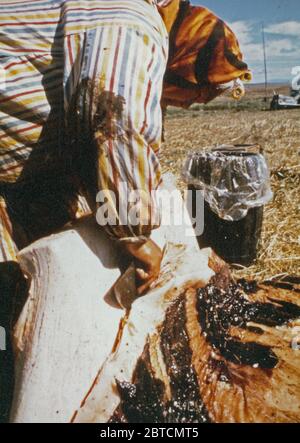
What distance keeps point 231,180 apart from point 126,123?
1.46m

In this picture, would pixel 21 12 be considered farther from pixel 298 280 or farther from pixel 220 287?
pixel 298 280

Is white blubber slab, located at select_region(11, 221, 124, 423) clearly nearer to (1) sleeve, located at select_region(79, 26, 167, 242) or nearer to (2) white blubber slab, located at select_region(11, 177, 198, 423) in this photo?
(2) white blubber slab, located at select_region(11, 177, 198, 423)

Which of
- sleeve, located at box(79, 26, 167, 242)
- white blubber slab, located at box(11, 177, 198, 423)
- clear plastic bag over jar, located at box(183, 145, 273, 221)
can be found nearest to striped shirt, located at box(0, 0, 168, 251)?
sleeve, located at box(79, 26, 167, 242)

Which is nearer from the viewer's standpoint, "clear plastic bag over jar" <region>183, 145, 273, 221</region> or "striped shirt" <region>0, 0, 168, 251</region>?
"striped shirt" <region>0, 0, 168, 251</region>

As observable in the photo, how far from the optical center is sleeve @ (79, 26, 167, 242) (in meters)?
1.20

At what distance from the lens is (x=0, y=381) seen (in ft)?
5.51

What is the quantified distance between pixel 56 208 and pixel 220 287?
0.77 m

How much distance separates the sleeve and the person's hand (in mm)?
76

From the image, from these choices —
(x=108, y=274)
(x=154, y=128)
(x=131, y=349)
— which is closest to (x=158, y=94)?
(x=154, y=128)

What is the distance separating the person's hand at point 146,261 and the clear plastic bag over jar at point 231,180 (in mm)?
1224

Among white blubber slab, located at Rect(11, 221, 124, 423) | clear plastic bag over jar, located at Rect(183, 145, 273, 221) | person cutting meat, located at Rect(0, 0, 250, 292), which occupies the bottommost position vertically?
white blubber slab, located at Rect(11, 221, 124, 423)

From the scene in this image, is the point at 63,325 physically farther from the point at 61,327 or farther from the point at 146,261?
the point at 146,261

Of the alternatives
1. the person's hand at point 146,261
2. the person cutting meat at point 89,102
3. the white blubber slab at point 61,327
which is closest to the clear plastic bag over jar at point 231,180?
the person cutting meat at point 89,102
